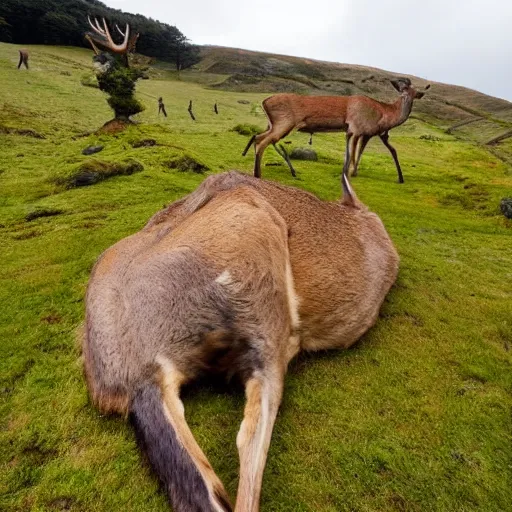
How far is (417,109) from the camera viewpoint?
145 ft

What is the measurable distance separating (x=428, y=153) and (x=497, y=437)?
69.2 feet

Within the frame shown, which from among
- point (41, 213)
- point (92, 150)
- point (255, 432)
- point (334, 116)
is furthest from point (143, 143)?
point (255, 432)

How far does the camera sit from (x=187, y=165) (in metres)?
10.7

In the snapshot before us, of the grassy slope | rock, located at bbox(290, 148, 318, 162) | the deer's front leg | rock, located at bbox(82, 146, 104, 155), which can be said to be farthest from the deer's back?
rock, located at bbox(290, 148, 318, 162)

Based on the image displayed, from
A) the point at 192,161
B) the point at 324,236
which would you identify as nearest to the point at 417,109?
the point at 192,161

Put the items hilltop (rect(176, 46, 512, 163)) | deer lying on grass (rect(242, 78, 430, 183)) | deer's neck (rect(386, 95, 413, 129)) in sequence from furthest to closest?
hilltop (rect(176, 46, 512, 163)), deer's neck (rect(386, 95, 413, 129)), deer lying on grass (rect(242, 78, 430, 183))

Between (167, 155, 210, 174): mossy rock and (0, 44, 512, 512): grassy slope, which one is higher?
(0, 44, 512, 512): grassy slope

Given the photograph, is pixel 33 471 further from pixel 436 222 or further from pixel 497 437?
pixel 436 222

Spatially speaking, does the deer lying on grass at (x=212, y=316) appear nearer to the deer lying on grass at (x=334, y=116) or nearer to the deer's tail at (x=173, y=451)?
the deer's tail at (x=173, y=451)

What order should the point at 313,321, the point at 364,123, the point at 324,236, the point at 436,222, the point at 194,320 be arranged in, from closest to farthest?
the point at 194,320, the point at 313,321, the point at 324,236, the point at 436,222, the point at 364,123

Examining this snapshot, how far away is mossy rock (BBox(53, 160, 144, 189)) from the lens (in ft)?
29.5

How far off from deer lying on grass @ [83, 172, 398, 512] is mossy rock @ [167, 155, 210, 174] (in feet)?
23.2

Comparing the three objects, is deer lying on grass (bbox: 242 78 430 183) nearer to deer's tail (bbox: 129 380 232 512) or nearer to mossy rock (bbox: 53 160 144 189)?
mossy rock (bbox: 53 160 144 189)

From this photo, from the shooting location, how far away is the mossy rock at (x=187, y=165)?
417 inches
